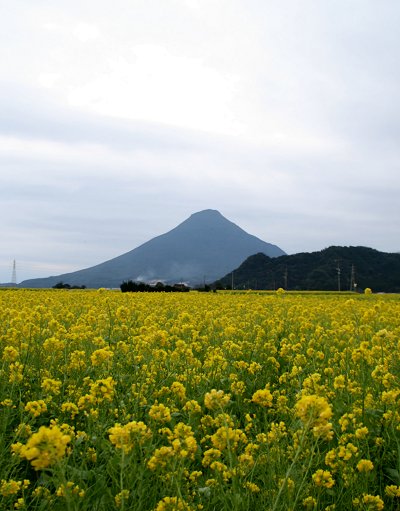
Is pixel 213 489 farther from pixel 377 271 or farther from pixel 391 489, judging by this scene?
pixel 377 271

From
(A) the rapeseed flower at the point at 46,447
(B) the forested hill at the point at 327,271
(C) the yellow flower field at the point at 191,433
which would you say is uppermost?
(B) the forested hill at the point at 327,271

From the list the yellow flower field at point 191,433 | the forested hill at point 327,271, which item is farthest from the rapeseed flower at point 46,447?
the forested hill at point 327,271

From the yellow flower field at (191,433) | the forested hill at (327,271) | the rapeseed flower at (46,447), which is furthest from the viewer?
the forested hill at (327,271)

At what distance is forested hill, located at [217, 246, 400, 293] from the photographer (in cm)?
8531

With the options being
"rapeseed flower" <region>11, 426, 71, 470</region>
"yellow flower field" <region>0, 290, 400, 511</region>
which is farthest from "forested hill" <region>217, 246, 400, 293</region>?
"rapeseed flower" <region>11, 426, 71, 470</region>

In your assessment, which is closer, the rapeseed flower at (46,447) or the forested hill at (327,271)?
the rapeseed flower at (46,447)

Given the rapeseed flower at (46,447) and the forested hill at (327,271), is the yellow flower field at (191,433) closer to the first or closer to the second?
the rapeseed flower at (46,447)

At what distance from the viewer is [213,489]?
3.13 metres

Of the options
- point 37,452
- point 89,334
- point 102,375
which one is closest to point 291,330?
point 89,334

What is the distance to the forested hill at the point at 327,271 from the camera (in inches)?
3359

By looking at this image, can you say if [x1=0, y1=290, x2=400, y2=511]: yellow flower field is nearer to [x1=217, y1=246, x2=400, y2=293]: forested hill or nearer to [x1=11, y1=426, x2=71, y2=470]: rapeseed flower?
[x1=11, y1=426, x2=71, y2=470]: rapeseed flower

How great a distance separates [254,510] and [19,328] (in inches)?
152

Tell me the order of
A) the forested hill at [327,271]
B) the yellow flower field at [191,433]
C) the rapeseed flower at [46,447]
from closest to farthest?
the rapeseed flower at [46,447]
the yellow flower field at [191,433]
the forested hill at [327,271]

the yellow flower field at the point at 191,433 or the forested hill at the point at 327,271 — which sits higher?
the forested hill at the point at 327,271
